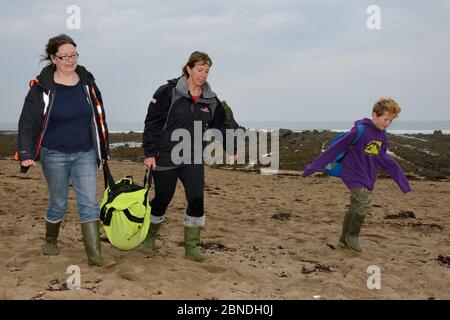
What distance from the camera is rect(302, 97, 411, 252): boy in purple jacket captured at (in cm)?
572

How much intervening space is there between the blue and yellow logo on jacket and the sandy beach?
56.3 inches

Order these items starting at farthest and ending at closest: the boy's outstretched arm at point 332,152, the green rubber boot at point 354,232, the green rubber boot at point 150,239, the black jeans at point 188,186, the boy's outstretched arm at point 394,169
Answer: the boy's outstretched arm at point 394,169
the green rubber boot at point 354,232
the boy's outstretched arm at point 332,152
the green rubber boot at point 150,239
the black jeans at point 188,186

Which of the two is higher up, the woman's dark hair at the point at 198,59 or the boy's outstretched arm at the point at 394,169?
the woman's dark hair at the point at 198,59

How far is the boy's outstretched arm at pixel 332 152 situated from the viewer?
5777 mm

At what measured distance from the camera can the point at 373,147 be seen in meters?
5.93

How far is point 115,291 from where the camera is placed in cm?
398

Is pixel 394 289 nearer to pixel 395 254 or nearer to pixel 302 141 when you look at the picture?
pixel 395 254

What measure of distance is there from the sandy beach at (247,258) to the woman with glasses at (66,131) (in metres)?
0.66

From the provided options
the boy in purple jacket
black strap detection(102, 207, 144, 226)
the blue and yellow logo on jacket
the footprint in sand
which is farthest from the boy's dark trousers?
black strap detection(102, 207, 144, 226)

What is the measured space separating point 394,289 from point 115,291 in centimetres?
288

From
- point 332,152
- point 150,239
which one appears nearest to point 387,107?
point 332,152

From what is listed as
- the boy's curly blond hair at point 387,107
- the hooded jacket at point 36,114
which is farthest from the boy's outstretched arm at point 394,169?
the hooded jacket at point 36,114

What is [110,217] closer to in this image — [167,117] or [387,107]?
[167,117]

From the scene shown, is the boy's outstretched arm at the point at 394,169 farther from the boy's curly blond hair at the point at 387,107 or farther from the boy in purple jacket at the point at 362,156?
the boy's curly blond hair at the point at 387,107
